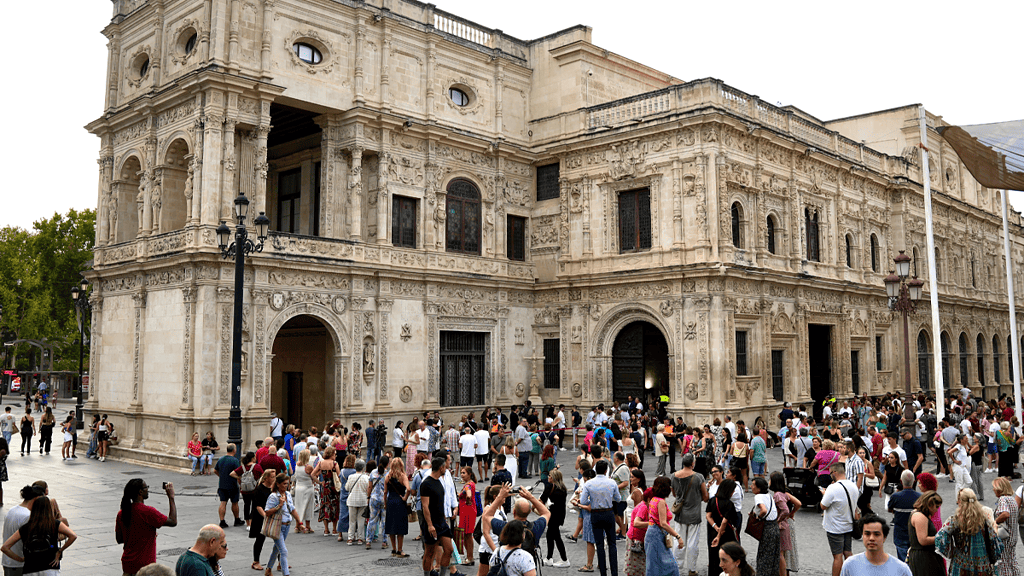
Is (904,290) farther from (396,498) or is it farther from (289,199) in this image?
(289,199)

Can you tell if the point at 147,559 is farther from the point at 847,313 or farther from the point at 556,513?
the point at 847,313

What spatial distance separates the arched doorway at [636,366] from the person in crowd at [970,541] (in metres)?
20.5

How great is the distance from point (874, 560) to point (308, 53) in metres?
23.2

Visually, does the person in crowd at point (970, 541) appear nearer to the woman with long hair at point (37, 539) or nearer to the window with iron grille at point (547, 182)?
the woman with long hair at point (37, 539)

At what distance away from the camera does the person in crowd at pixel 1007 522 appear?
815 centimetres

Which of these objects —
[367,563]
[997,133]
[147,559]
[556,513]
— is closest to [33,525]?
[147,559]

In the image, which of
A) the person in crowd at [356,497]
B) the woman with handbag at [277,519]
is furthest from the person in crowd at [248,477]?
the woman with handbag at [277,519]

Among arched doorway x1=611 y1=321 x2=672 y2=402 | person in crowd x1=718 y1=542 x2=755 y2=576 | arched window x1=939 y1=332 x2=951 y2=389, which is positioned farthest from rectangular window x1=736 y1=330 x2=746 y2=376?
person in crowd x1=718 y1=542 x2=755 y2=576

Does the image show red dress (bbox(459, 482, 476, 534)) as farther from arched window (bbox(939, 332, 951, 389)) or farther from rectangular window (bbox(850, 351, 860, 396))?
arched window (bbox(939, 332, 951, 389))

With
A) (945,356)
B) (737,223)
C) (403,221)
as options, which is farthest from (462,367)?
(945,356)

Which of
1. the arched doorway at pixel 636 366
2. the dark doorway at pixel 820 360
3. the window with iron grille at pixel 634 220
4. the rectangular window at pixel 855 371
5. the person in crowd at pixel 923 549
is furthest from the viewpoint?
the rectangular window at pixel 855 371

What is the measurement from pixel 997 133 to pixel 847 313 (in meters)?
13.7

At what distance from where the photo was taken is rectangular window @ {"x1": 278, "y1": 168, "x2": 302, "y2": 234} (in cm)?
2872

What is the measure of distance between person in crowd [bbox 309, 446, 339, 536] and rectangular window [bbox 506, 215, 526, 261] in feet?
58.3
